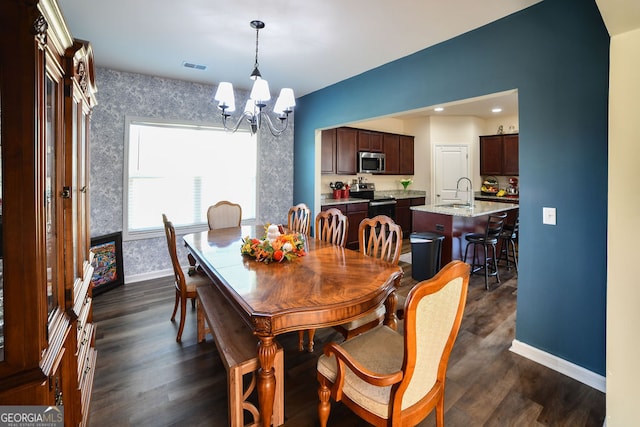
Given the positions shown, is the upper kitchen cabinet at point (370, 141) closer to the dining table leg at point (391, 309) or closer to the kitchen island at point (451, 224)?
the kitchen island at point (451, 224)

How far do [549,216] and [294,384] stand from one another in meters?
2.17

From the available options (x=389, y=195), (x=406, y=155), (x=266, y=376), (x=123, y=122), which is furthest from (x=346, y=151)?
(x=266, y=376)

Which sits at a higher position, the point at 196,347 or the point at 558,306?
the point at 558,306

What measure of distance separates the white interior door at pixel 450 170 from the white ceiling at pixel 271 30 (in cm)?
392

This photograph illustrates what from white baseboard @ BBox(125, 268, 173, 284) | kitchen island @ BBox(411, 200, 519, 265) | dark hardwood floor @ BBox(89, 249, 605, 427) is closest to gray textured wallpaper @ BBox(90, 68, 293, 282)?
white baseboard @ BBox(125, 268, 173, 284)

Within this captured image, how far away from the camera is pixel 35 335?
98cm

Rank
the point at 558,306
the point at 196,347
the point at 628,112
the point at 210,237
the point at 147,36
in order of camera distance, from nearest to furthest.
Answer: the point at 628,112 → the point at 558,306 → the point at 196,347 → the point at 147,36 → the point at 210,237

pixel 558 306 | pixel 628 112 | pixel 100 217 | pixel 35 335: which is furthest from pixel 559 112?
pixel 100 217

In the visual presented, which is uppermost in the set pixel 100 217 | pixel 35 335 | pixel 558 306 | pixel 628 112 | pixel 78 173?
pixel 628 112

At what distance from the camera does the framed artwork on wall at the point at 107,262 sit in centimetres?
354

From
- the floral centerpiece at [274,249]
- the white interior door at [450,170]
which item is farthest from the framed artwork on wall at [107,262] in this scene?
the white interior door at [450,170]

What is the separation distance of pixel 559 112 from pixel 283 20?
2219 millimetres

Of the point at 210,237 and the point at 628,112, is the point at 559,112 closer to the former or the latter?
the point at 628,112

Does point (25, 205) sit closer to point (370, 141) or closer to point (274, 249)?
point (274, 249)
